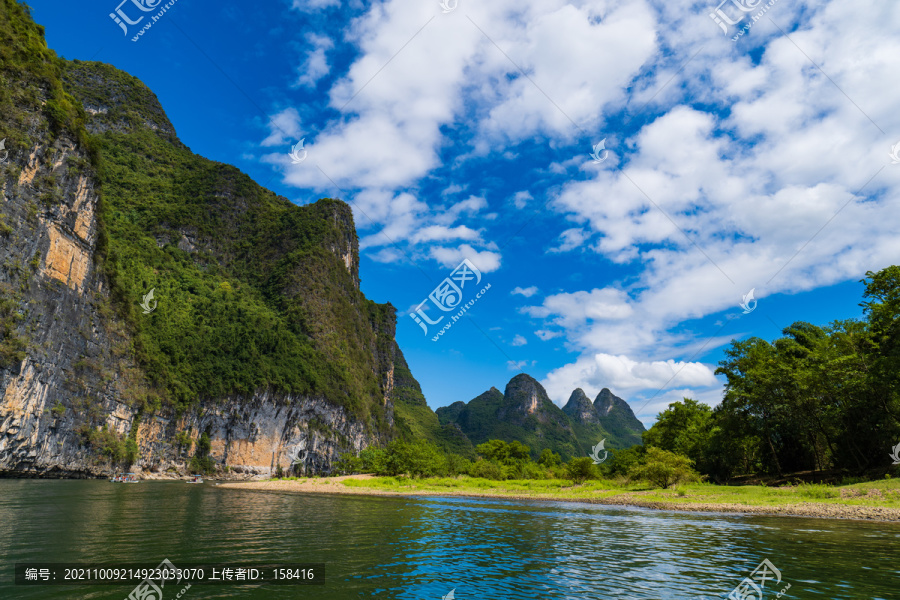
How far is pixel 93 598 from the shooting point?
9.59 m

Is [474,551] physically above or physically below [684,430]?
below

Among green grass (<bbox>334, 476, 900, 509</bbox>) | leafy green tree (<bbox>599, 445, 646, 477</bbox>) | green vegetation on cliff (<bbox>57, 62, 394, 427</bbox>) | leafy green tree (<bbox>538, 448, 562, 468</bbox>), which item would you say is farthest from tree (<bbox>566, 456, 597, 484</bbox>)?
green vegetation on cliff (<bbox>57, 62, 394, 427</bbox>)

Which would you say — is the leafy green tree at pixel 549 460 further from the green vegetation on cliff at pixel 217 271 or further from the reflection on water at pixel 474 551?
the reflection on water at pixel 474 551

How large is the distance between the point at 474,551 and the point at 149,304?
124439 mm

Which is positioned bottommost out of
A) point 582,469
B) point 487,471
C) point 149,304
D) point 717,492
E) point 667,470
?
point 487,471

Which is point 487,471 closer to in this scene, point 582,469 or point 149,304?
point 582,469

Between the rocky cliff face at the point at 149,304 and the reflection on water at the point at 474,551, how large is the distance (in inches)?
1977

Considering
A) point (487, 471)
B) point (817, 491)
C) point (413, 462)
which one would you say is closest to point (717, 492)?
point (817, 491)

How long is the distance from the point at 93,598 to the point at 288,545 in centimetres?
804

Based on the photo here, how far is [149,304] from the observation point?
4439 inches

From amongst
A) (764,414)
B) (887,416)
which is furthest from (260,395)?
(887,416)

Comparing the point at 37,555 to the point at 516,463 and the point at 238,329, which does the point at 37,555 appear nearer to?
the point at 516,463

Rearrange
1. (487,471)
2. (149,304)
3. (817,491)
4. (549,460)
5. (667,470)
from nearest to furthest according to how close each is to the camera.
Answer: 1. (817,491)
2. (667,470)
3. (487,471)
4. (549,460)
5. (149,304)

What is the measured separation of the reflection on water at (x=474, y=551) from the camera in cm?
1139
